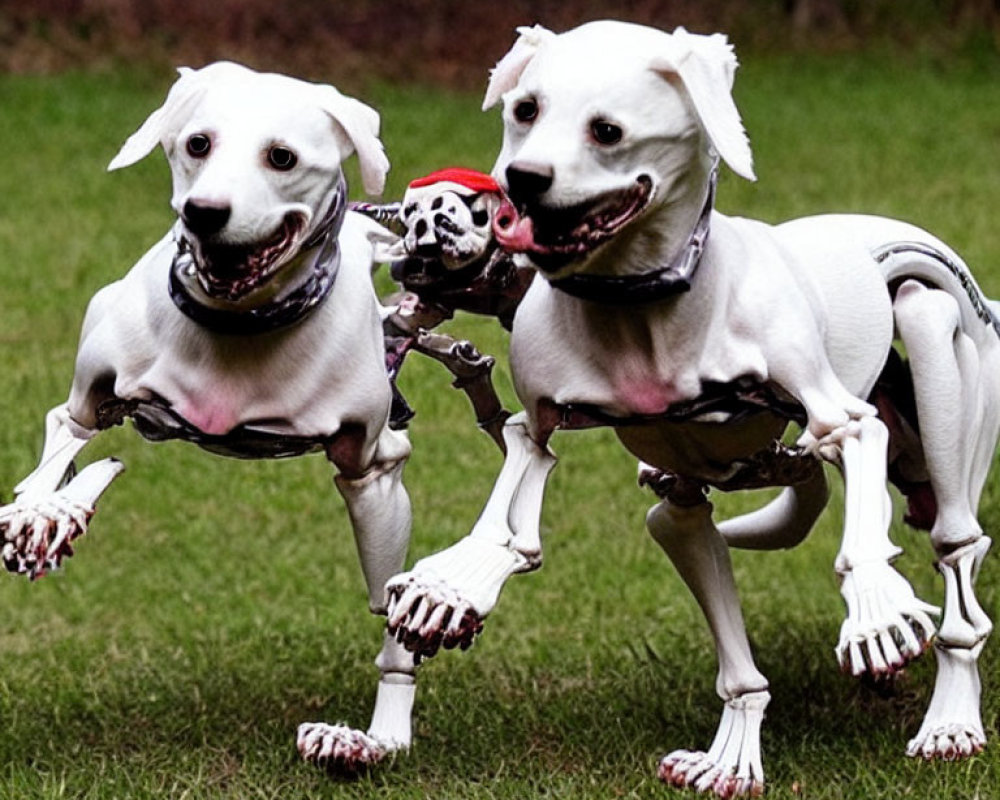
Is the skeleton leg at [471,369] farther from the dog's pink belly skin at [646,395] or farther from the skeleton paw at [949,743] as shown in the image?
the skeleton paw at [949,743]

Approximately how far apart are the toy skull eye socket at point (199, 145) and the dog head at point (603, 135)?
1.90 ft

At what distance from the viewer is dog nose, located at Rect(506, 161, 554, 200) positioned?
3.83 m

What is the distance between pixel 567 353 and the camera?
426 cm

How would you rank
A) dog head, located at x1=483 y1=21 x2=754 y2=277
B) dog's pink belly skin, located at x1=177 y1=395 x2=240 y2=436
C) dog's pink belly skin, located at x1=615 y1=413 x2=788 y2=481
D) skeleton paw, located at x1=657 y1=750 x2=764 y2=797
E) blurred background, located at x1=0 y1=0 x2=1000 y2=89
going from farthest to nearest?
blurred background, located at x1=0 y1=0 x2=1000 y2=89 < skeleton paw, located at x1=657 y1=750 x2=764 y2=797 < dog's pink belly skin, located at x1=615 y1=413 x2=788 y2=481 < dog's pink belly skin, located at x1=177 y1=395 x2=240 y2=436 < dog head, located at x1=483 y1=21 x2=754 y2=277

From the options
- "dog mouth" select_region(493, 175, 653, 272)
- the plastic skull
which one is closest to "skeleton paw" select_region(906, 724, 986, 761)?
the plastic skull

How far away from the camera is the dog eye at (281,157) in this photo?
13.7 ft

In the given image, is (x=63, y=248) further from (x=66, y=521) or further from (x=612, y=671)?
(x=66, y=521)

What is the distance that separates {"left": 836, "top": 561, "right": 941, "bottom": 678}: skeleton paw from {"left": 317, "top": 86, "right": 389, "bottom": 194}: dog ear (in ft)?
4.22

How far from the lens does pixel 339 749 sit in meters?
4.79

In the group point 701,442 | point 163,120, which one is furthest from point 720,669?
point 163,120

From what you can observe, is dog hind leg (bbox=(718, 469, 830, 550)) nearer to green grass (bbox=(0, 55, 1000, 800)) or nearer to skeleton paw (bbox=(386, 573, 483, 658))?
green grass (bbox=(0, 55, 1000, 800))

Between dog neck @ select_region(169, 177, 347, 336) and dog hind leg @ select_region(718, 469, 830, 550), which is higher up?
dog neck @ select_region(169, 177, 347, 336)

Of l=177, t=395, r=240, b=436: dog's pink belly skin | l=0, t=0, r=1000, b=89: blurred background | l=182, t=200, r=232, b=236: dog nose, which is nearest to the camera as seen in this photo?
l=182, t=200, r=232, b=236: dog nose

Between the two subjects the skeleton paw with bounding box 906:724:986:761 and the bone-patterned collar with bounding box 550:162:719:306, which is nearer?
the bone-patterned collar with bounding box 550:162:719:306
